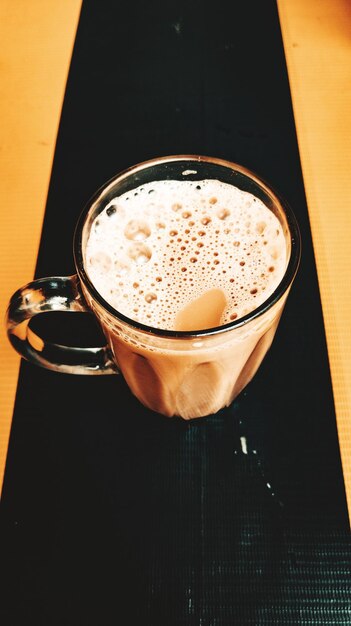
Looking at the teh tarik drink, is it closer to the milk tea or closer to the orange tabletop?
the milk tea

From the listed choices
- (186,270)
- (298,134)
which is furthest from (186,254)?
(298,134)

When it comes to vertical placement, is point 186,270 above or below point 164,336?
A: above

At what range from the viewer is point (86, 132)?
0.94 m

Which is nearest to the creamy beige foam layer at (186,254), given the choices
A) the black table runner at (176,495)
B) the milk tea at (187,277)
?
the milk tea at (187,277)

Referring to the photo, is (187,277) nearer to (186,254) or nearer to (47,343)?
(186,254)

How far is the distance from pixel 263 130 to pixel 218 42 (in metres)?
0.28

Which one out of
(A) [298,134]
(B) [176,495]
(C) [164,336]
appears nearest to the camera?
(C) [164,336]

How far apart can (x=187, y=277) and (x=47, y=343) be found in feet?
0.64

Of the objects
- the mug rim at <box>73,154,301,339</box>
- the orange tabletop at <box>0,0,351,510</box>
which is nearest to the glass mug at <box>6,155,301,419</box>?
the mug rim at <box>73,154,301,339</box>

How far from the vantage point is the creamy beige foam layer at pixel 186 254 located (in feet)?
1.94

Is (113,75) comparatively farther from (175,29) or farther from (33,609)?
(33,609)

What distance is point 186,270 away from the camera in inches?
24.6

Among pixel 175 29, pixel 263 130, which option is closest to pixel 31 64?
pixel 175 29

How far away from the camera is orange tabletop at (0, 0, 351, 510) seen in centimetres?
74
